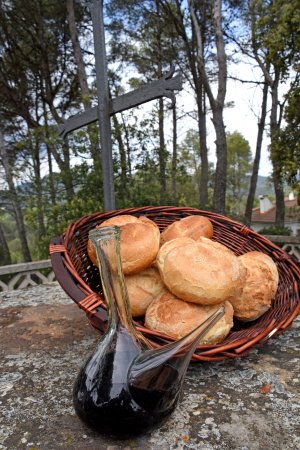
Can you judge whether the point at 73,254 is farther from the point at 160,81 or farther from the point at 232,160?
the point at 232,160

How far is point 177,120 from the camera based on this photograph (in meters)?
12.2

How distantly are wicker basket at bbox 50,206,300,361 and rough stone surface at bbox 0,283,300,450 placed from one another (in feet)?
0.33

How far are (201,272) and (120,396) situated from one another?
0.41 meters

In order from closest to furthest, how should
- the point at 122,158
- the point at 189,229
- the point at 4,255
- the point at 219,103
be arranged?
the point at 189,229
the point at 122,158
the point at 219,103
the point at 4,255

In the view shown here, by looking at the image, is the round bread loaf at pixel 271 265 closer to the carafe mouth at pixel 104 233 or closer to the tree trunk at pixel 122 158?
the carafe mouth at pixel 104 233

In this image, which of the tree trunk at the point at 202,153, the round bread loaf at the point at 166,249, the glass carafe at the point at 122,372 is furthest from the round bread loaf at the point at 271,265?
the tree trunk at the point at 202,153

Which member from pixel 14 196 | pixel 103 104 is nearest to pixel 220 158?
pixel 14 196

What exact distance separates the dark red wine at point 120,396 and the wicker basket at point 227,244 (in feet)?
0.54

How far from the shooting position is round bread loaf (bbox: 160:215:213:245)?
131 cm

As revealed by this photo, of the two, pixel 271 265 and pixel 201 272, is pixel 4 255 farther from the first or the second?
pixel 201 272

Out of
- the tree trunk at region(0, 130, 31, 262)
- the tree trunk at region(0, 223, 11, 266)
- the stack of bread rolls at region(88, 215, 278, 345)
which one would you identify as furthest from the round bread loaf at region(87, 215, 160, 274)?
the tree trunk at region(0, 223, 11, 266)

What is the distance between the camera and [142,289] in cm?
116

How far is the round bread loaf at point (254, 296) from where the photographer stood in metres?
1.16

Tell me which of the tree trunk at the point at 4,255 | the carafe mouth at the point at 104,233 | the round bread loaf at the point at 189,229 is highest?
the carafe mouth at the point at 104,233
